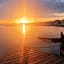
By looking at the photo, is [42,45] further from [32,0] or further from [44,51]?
[32,0]

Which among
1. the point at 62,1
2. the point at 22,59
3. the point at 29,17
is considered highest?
the point at 62,1

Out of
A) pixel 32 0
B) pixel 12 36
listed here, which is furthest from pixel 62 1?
pixel 12 36

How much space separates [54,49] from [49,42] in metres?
1.52

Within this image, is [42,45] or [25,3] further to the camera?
[25,3]

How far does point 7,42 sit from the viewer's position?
42.9ft

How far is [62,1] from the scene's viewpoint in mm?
29469

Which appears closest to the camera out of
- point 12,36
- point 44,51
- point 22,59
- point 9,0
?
point 22,59

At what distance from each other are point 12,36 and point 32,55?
17.3ft

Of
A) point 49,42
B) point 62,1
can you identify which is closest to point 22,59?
point 49,42

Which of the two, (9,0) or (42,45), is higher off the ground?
(9,0)

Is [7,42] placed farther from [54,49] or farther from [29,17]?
[29,17]

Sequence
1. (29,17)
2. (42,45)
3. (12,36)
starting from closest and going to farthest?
(42,45), (12,36), (29,17)

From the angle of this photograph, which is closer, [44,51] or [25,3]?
[44,51]

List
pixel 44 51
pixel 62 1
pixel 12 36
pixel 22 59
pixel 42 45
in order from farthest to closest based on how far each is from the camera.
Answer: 1. pixel 62 1
2. pixel 12 36
3. pixel 42 45
4. pixel 44 51
5. pixel 22 59
